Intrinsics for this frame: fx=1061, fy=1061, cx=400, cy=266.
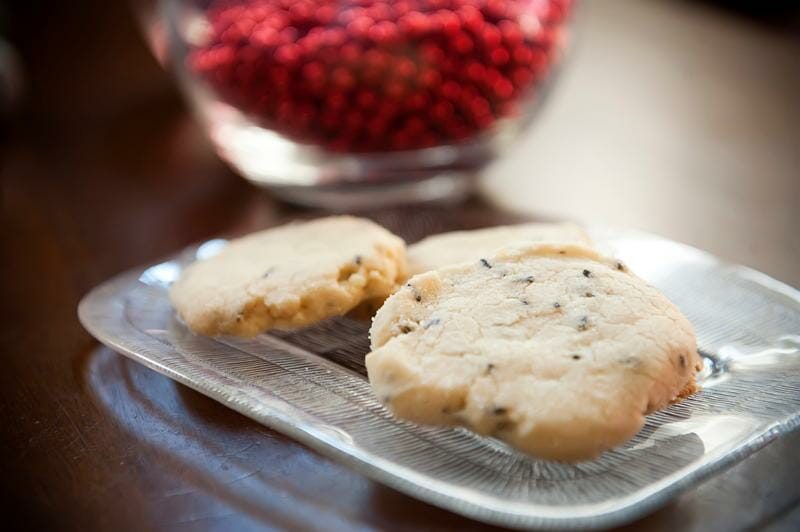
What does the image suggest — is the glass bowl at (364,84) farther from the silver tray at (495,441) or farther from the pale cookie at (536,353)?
the pale cookie at (536,353)

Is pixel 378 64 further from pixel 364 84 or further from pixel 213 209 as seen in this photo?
pixel 213 209

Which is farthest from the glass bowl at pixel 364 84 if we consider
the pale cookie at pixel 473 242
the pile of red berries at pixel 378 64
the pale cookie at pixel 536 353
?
the pale cookie at pixel 536 353

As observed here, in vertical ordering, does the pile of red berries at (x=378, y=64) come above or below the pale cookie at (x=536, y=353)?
above

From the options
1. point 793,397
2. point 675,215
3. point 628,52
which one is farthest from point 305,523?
point 628,52

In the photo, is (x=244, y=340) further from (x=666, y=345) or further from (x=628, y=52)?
(x=628, y=52)

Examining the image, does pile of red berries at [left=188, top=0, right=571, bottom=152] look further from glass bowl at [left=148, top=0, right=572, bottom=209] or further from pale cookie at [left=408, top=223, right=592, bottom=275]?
pale cookie at [left=408, top=223, right=592, bottom=275]

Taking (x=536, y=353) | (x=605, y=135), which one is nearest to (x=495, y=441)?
(x=536, y=353)
